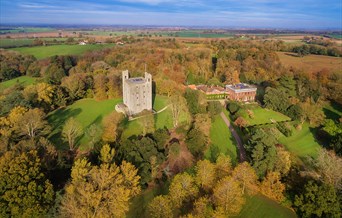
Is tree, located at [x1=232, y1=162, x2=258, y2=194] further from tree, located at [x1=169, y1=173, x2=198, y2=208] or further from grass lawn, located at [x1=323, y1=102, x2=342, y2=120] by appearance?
grass lawn, located at [x1=323, y1=102, x2=342, y2=120]

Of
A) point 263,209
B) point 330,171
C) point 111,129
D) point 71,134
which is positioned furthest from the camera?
point 71,134

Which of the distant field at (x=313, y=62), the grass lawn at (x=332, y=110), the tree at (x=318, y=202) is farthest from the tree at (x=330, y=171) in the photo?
the distant field at (x=313, y=62)

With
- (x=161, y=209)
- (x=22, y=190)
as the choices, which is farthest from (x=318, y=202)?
(x=22, y=190)

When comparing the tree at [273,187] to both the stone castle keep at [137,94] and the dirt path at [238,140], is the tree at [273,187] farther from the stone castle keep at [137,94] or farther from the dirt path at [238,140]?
the stone castle keep at [137,94]

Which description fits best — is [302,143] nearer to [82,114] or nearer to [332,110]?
[332,110]

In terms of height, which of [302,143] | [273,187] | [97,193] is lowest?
[302,143]
